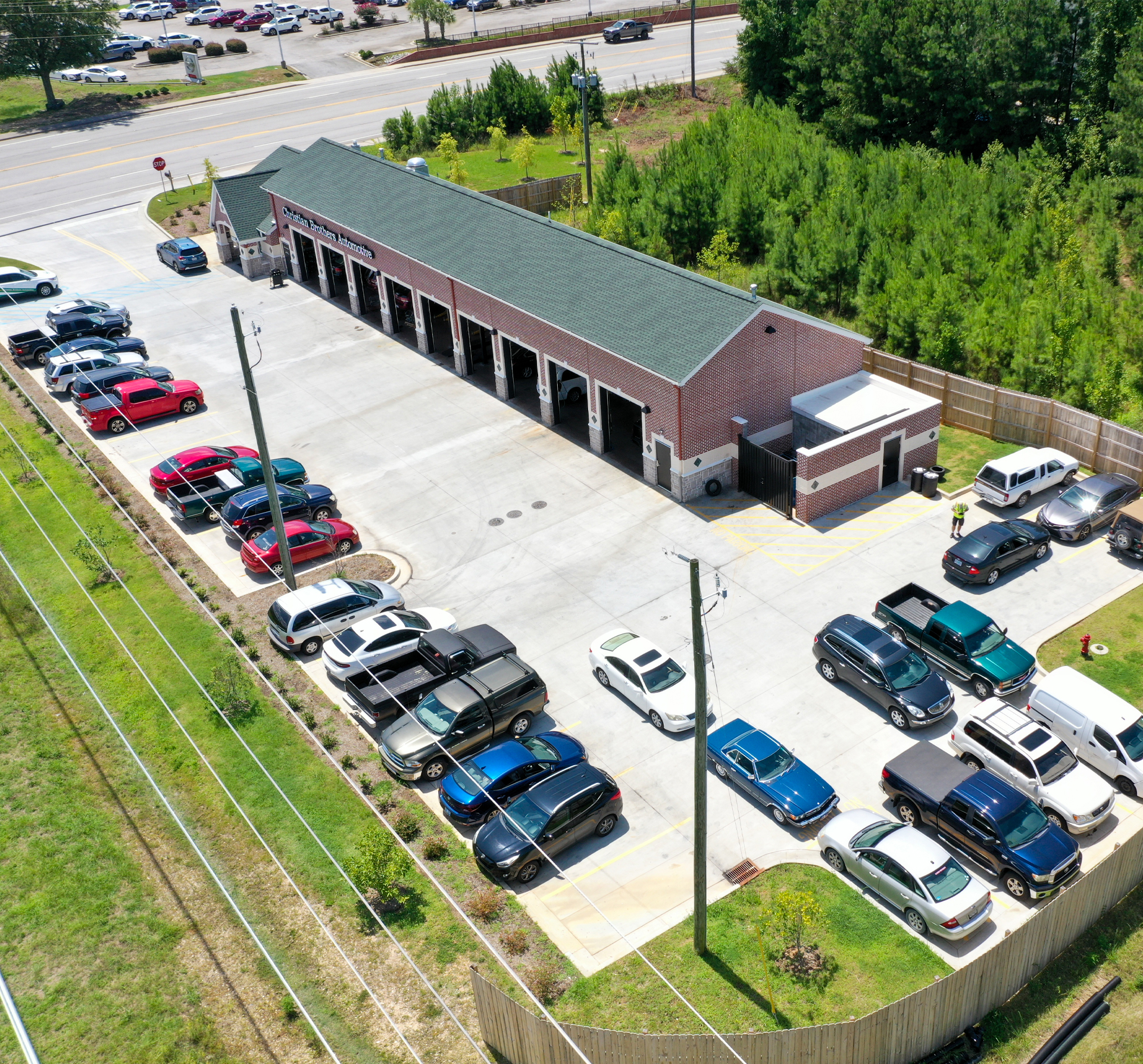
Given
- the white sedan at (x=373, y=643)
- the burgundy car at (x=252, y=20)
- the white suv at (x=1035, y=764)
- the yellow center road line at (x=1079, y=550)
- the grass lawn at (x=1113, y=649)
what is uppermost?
the burgundy car at (x=252, y=20)

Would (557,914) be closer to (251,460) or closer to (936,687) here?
(936,687)

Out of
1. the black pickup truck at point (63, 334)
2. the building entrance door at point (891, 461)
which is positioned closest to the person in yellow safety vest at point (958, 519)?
the building entrance door at point (891, 461)

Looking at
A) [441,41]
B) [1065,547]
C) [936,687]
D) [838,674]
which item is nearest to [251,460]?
[838,674]

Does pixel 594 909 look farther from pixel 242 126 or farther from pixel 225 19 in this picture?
pixel 225 19

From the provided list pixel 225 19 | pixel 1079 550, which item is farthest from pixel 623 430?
pixel 225 19

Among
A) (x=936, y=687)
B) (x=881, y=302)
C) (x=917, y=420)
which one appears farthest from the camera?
(x=881, y=302)

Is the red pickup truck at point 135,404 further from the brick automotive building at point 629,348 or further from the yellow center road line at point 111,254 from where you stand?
the yellow center road line at point 111,254
